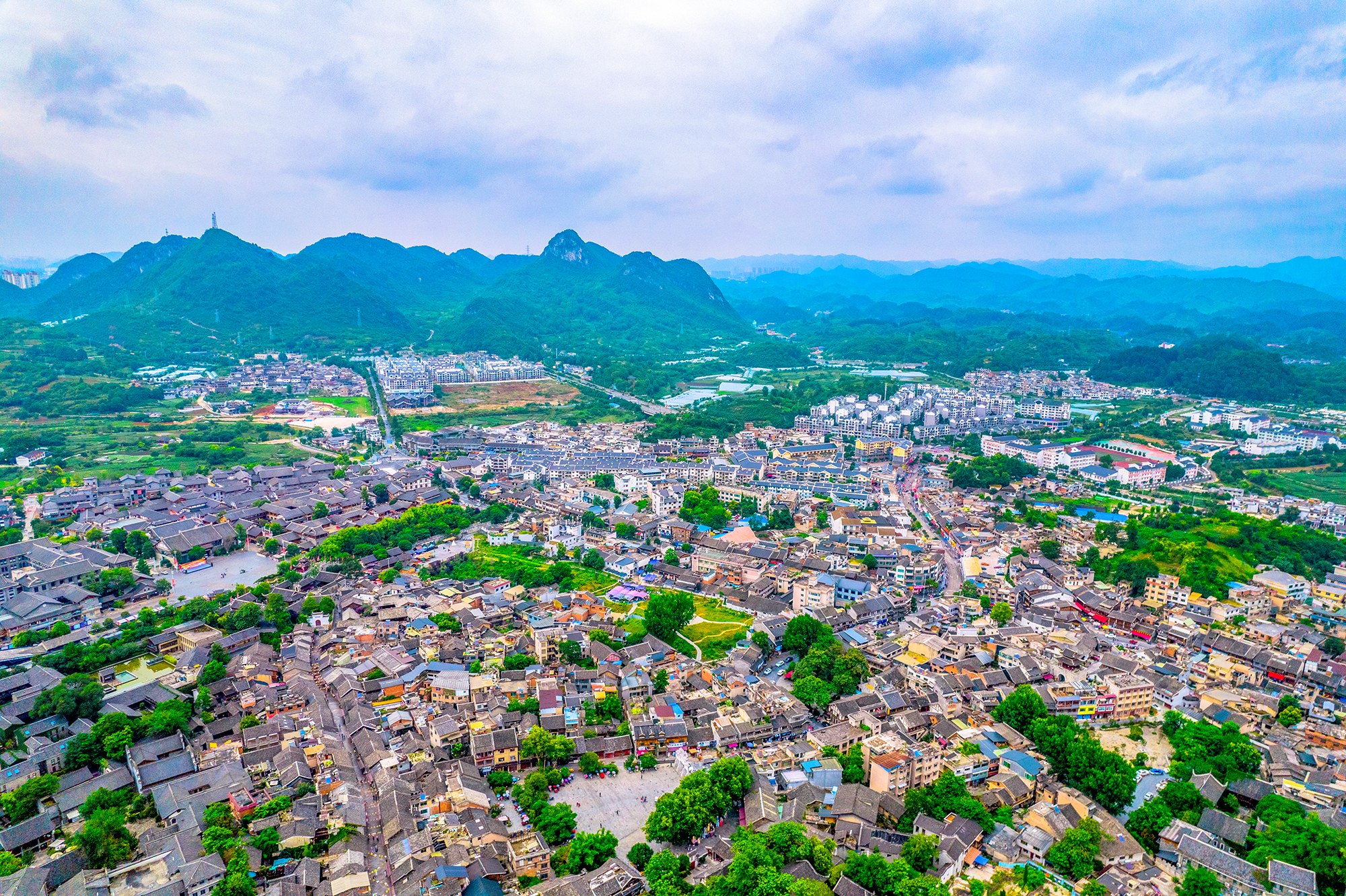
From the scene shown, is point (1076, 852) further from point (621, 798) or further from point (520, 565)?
point (520, 565)

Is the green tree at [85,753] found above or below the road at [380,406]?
below

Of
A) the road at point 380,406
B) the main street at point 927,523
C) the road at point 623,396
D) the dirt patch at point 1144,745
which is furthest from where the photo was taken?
the road at point 623,396

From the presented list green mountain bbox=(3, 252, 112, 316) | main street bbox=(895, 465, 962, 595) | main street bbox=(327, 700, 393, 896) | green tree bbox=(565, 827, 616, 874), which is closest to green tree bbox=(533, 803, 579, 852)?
green tree bbox=(565, 827, 616, 874)

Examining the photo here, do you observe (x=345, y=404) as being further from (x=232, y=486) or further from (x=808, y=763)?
(x=808, y=763)

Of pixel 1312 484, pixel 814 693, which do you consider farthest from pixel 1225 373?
pixel 814 693

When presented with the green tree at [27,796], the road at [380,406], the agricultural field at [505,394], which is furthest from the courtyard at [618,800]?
the agricultural field at [505,394]

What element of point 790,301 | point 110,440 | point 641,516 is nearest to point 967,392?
point 641,516

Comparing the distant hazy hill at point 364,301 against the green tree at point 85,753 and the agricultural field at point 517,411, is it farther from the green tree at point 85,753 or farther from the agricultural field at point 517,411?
the green tree at point 85,753
